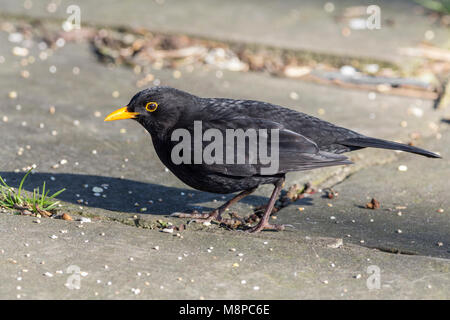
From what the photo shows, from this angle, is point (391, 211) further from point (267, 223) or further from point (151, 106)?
point (151, 106)

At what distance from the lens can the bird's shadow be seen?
421 centimetres

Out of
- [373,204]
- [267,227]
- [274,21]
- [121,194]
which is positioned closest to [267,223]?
[267,227]

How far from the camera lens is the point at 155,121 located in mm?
4285

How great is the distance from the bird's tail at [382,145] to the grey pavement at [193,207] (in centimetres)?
36

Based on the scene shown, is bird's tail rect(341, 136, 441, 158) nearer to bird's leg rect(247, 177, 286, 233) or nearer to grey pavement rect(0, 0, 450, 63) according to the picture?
bird's leg rect(247, 177, 286, 233)

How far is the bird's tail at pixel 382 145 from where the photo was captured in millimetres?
4129

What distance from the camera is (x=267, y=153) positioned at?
4062 millimetres

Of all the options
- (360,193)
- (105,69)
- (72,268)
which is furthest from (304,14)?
(72,268)

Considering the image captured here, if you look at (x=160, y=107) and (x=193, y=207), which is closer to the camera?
(x=160, y=107)

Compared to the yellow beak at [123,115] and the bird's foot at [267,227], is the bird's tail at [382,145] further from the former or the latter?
the yellow beak at [123,115]

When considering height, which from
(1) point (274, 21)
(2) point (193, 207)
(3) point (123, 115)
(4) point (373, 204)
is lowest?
(2) point (193, 207)

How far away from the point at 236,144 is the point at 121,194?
2.78 ft

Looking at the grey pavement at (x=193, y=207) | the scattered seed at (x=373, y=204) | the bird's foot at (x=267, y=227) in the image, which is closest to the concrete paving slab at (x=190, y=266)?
the grey pavement at (x=193, y=207)
